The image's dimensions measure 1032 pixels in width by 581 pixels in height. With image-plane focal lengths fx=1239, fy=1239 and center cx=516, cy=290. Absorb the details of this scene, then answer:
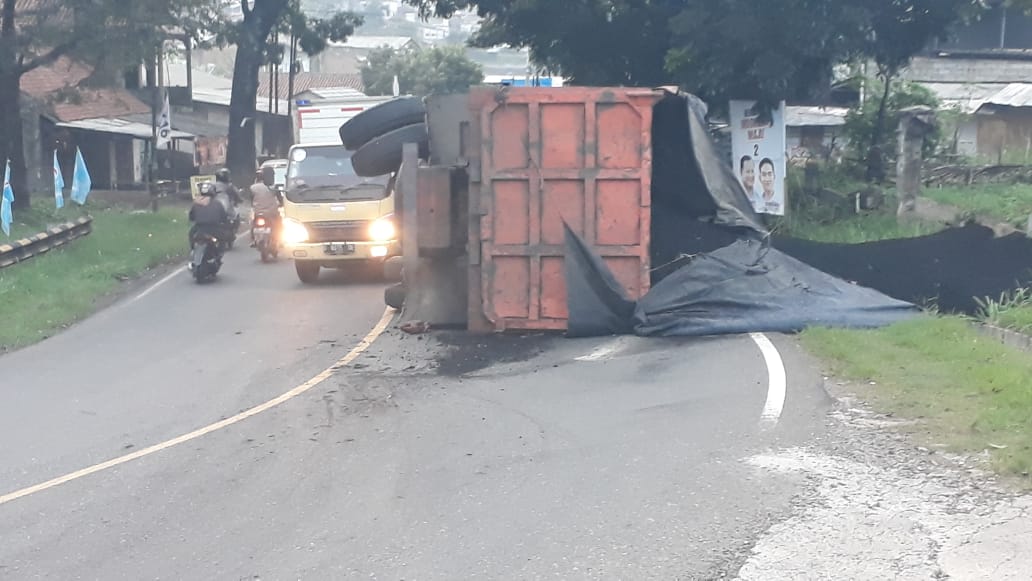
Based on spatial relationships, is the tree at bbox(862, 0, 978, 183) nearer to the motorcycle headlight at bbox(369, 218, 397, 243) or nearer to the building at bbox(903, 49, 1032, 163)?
the building at bbox(903, 49, 1032, 163)

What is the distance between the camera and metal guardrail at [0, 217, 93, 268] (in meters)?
20.7

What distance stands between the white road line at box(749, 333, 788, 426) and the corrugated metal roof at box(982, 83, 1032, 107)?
1928cm

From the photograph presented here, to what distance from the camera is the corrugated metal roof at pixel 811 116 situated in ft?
106

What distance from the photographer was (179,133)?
49.1 m

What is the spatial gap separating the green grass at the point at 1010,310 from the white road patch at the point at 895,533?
4546 mm

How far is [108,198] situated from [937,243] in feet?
101

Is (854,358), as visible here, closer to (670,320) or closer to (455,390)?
(670,320)

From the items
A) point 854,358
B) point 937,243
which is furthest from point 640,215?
point 937,243

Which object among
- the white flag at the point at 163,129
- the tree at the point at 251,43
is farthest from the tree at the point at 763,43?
the tree at the point at 251,43

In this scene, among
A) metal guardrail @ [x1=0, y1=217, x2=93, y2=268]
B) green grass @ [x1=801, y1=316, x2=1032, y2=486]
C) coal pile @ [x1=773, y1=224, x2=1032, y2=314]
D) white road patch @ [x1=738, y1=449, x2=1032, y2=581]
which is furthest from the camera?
metal guardrail @ [x1=0, y1=217, x2=93, y2=268]

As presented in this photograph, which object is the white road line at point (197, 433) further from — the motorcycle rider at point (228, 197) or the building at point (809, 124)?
the building at point (809, 124)

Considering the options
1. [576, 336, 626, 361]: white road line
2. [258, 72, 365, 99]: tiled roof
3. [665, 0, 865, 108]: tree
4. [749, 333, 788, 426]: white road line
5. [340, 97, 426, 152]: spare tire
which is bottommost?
[576, 336, 626, 361]: white road line

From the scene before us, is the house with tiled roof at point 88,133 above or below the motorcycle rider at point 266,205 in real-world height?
above

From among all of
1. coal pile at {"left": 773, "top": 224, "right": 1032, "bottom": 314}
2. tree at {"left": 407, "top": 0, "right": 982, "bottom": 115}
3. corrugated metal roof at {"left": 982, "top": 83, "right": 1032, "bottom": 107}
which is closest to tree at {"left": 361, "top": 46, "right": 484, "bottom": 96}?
corrugated metal roof at {"left": 982, "top": 83, "right": 1032, "bottom": 107}
